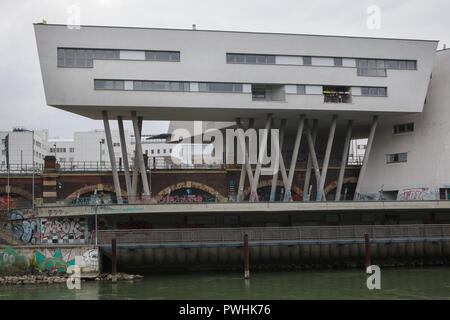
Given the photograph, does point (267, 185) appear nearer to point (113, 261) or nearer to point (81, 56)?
point (81, 56)

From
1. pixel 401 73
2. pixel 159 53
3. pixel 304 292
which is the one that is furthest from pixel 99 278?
pixel 401 73

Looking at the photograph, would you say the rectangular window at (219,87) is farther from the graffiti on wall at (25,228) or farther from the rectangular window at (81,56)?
the graffiti on wall at (25,228)

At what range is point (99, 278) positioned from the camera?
36.7 metres

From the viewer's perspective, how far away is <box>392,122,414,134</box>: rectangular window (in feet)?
183

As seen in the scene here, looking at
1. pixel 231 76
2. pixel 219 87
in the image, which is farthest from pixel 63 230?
pixel 231 76

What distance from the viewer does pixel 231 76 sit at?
48625mm

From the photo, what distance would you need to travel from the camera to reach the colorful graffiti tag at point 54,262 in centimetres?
3738

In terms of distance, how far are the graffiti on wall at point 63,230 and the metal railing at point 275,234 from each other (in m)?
2.61

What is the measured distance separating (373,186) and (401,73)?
12715 millimetres

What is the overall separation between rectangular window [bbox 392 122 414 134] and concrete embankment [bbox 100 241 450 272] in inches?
659

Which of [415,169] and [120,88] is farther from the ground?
[120,88]

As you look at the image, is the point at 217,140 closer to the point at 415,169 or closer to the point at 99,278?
the point at 415,169

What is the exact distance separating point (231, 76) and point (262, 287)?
2087cm

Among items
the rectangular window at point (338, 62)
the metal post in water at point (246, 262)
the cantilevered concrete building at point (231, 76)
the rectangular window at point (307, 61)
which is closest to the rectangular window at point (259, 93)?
the cantilevered concrete building at point (231, 76)
